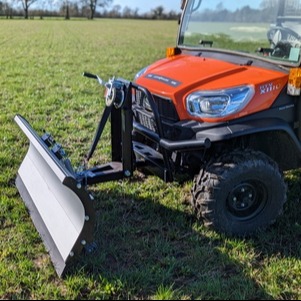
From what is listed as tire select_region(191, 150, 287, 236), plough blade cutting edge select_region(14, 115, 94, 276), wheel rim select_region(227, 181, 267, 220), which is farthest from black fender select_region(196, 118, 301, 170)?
plough blade cutting edge select_region(14, 115, 94, 276)

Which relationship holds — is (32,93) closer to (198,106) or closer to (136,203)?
(136,203)

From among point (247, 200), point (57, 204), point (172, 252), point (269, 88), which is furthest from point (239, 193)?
point (57, 204)

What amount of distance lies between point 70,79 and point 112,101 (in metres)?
6.78

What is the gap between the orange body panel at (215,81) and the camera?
3288 mm

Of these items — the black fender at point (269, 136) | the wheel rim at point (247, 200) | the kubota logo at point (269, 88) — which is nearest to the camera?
the black fender at point (269, 136)

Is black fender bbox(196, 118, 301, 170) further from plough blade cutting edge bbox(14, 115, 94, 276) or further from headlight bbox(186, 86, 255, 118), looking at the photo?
plough blade cutting edge bbox(14, 115, 94, 276)

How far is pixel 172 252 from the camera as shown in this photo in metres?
3.23

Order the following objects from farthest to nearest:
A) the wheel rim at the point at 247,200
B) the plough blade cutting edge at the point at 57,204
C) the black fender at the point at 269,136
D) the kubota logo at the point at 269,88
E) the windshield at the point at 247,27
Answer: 1. the windshield at the point at 247,27
2. the wheel rim at the point at 247,200
3. the kubota logo at the point at 269,88
4. the black fender at the point at 269,136
5. the plough blade cutting edge at the point at 57,204

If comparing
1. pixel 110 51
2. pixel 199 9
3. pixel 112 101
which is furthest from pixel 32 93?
pixel 110 51

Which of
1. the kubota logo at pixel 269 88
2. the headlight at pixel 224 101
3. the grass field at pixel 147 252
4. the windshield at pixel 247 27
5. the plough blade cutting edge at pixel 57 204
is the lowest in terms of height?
the grass field at pixel 147 252

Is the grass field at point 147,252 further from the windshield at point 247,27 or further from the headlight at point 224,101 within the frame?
the windshield at point 247,27

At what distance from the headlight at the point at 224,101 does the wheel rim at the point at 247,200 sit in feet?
1.83

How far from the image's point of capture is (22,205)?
381 cm

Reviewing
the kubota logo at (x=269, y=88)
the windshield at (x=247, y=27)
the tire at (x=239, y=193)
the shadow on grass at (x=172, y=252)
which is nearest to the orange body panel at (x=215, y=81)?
the kubota logo at (x=269, y=88)
